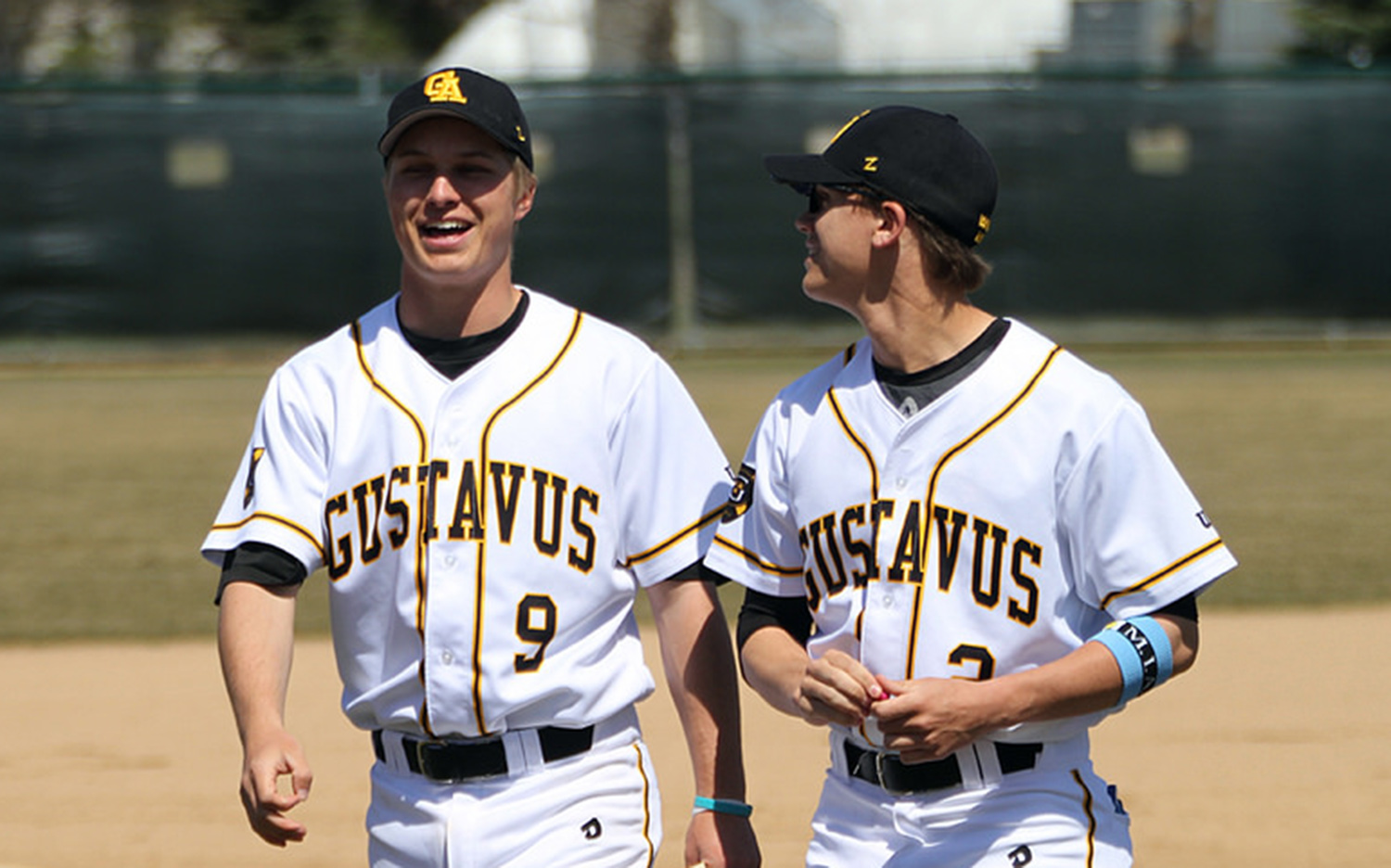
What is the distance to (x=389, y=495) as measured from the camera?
270 cm

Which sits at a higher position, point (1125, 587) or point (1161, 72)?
point (1125, 587)

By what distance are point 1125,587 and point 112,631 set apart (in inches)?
233

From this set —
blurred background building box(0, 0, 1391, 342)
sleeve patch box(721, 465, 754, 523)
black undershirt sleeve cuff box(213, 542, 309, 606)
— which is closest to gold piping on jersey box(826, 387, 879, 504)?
sleeve patch box(721, 465, 754, 523)

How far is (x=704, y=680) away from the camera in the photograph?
278cm

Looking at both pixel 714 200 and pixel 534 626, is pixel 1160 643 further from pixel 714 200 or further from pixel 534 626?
pixel 714 200

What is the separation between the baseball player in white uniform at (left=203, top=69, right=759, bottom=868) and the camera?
265 cm

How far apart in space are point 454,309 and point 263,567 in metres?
0.50

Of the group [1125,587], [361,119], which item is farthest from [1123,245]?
[1125,587]

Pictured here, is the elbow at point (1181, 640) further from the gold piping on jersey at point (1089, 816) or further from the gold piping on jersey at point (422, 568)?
the gold piping on jersey at point (422, 568)

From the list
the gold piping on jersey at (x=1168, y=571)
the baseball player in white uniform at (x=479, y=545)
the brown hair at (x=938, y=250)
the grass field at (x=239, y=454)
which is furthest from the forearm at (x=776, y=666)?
the grass field at (x=239, y=454)

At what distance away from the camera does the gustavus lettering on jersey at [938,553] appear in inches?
99.3

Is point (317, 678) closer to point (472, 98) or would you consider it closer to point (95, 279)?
point (472, 98)

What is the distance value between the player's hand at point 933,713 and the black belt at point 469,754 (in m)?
0.55

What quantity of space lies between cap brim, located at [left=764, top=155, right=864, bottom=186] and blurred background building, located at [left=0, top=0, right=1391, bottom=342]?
1369cm
